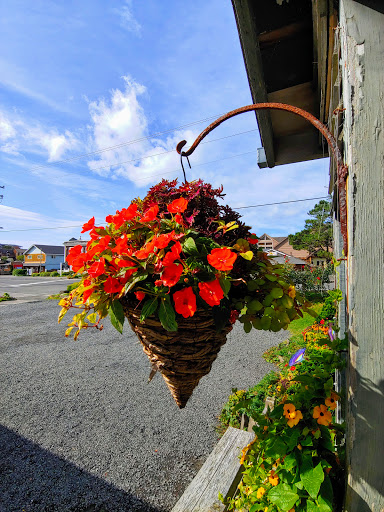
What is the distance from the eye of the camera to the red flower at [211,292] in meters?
0.70

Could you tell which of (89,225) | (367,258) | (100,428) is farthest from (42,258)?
(367,258)

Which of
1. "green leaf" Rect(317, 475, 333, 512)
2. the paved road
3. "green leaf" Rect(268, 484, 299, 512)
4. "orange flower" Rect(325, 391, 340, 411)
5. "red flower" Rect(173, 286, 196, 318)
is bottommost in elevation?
the paved road

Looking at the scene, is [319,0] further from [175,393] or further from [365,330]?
[175,393]

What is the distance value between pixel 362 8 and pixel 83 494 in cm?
403

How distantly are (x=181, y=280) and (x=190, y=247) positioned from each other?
0.09 meters

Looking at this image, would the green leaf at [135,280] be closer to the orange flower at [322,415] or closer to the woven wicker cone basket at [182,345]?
the woven wicker cone basket at [182,345]

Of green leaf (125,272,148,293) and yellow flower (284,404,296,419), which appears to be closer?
green leaf (125,272,148,293)

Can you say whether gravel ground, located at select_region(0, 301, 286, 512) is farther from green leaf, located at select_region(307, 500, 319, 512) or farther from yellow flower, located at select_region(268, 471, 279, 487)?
green leaf, located at select_region(307, 500, 319, 512)

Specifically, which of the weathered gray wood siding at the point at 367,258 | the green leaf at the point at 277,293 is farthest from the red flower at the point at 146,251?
the weathered gray wood siding at the point at 367,258

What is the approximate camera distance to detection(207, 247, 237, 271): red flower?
0.69 m

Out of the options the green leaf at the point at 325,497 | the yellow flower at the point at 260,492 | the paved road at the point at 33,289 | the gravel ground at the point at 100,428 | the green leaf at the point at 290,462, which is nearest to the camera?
the green leaf at the point at 325,497

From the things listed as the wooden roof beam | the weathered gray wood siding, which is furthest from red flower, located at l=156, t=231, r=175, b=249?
the wooden roof beam

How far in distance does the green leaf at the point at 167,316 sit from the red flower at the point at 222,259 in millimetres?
156

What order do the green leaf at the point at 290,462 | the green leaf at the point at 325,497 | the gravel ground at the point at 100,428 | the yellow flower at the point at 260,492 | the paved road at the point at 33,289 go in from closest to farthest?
the green leaf at the point at 325,497 → the green leaf at the point at 290,462 → the yellow flower at the point at 260,492 → the gravel ground at the point at 100,428 → the paved road at the point at 33,289
